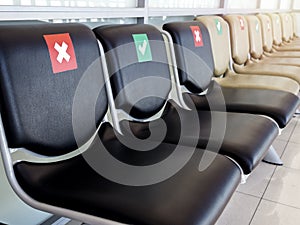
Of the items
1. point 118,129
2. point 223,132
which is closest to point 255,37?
point 223,132

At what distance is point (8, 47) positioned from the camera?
2.92ft

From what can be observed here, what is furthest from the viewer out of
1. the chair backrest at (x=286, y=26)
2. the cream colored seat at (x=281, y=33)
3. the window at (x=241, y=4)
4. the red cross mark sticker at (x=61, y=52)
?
the chair backrest at (x=286, y=26)

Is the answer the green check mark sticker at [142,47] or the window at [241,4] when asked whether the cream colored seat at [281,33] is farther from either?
the green check mark sticker at [142,47]

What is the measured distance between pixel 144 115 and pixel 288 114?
71 centimetres

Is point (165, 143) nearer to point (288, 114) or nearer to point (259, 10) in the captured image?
point (288, 114)

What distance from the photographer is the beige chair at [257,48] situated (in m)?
2.74

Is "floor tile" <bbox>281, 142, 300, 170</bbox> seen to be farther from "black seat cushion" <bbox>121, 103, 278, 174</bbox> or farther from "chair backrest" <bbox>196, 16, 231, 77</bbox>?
"black seat cushion" <bbox>121, 103, 278, 174</bbox>

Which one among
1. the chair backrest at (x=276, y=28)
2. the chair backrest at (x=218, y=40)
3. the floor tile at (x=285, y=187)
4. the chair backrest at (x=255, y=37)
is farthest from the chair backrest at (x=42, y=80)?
the chair backrest at (x=276, y=28)

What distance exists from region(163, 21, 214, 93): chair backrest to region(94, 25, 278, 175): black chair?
16 cm

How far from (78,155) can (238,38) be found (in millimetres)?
1718

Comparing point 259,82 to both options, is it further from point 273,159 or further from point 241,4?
point 241,4

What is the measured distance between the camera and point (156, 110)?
1462 mm

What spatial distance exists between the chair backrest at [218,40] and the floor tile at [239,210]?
758 mm

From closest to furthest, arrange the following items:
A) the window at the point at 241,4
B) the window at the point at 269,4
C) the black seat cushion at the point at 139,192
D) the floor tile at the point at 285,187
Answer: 1. the black seat cushion at the point at 139,192
2. the floor tile at the point at 285,187
3. the window at the point at 241,4
4. the window at the point at 269,4
